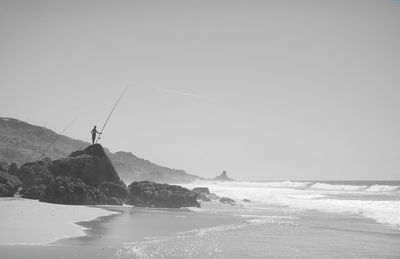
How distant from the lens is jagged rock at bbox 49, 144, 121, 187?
32312 mm

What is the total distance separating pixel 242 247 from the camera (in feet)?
46.1

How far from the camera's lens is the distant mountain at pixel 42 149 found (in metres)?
80.6

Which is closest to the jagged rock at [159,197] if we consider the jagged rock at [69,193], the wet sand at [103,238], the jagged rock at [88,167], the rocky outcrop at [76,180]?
the rocky outcrop at [76,180]

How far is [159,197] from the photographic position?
33.6 m

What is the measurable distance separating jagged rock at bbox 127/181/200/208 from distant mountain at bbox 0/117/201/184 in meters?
37.1

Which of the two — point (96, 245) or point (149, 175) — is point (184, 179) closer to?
point (149, 175)

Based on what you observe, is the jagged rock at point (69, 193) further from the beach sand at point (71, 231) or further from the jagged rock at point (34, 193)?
the beach sand at point (71, 231)

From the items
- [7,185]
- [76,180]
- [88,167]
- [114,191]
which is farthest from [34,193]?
[114,191]

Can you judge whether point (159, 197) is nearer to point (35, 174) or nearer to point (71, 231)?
point (35, 174)

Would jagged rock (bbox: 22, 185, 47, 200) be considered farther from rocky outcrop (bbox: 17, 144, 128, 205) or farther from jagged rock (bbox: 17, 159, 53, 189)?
jagged rock (bbox: 17, 159, 53, 189)

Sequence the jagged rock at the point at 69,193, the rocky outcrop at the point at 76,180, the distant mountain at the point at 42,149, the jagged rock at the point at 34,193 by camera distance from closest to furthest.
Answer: the jagged rock at the point at 69,193, the rocky outcrop at the point at 76,180, the jagged rock at the point at 34,193, the distant mountain at the point at 42,149

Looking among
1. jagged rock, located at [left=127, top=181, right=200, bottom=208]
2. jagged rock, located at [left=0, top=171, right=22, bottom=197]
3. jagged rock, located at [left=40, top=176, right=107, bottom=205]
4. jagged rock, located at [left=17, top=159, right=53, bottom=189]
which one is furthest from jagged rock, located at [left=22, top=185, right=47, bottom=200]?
jagged rock, located at [left=127, top=181, right=200, bottom=208]

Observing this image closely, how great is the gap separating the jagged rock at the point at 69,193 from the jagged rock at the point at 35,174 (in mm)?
4959

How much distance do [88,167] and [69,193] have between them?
552cm
